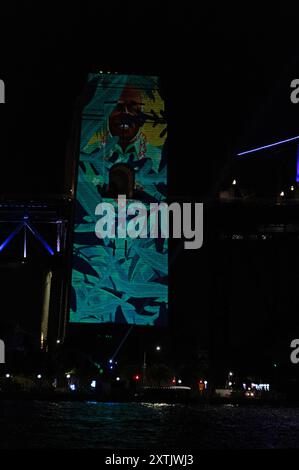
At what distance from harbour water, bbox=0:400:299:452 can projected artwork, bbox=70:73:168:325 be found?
11455 millimetres

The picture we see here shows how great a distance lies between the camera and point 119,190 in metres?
67.4

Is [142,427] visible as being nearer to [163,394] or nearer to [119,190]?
[163,394]

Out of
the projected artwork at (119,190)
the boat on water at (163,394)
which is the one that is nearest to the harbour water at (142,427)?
the boat on water at (163,394)

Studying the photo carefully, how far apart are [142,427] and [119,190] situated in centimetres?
2896

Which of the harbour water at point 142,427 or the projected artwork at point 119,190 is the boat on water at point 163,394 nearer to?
the projected artwork at point 119,190

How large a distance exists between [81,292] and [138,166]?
793cm

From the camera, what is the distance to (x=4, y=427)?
38.1 m

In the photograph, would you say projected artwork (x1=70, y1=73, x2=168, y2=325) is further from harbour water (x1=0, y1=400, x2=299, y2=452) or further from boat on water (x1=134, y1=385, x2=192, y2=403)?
harbour water (x1=0, y1=400, x2=299, y2=452)

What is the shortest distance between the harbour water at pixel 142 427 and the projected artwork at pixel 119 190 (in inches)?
451

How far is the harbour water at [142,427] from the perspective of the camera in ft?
112

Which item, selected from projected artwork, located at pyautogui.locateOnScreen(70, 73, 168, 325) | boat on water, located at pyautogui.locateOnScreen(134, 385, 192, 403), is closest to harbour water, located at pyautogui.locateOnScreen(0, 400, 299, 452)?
boat on water, located at pyautogui.locateOnScreen(134, 385, 192, 403)

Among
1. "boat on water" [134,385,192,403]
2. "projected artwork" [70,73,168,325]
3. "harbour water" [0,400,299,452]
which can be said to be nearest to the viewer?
"harbour water" [0,400,299,452]

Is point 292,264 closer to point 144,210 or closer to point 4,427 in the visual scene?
point 144,210

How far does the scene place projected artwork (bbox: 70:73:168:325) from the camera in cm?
6544
